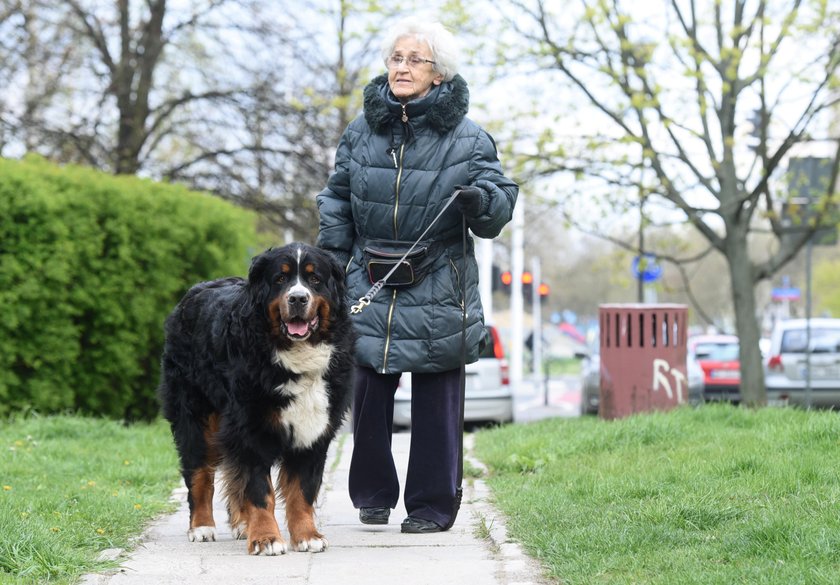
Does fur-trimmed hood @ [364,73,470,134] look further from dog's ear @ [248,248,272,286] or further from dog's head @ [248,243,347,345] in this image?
dog's ear @ [248,248,272,286]

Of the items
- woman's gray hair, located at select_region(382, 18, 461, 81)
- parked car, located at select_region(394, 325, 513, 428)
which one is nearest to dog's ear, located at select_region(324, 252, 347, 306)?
woman's gray hair, located at select_region(382, 18, 461, 81)

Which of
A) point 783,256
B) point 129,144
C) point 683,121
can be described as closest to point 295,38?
point 129,144

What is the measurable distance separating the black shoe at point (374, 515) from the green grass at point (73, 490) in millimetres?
1098

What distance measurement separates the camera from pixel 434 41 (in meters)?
5.76

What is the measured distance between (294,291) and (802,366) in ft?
46.3

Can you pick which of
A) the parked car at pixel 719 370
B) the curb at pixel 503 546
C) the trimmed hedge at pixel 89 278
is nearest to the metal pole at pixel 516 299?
the parked car at pixel 719 370

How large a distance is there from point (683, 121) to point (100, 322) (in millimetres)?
7184

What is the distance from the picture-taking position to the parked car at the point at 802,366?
17469 mm

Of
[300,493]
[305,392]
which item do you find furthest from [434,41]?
[300,493]

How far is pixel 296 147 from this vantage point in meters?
20.0

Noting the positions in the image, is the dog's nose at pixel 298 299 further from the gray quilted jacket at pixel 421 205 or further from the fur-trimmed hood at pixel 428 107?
the fur-trimmed hood at pixel 428 107

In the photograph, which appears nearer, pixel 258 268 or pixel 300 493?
pixel 258 268

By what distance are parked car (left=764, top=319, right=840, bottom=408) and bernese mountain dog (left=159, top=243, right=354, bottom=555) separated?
13.3m

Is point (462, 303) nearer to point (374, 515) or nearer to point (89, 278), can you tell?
point (374, 515)
